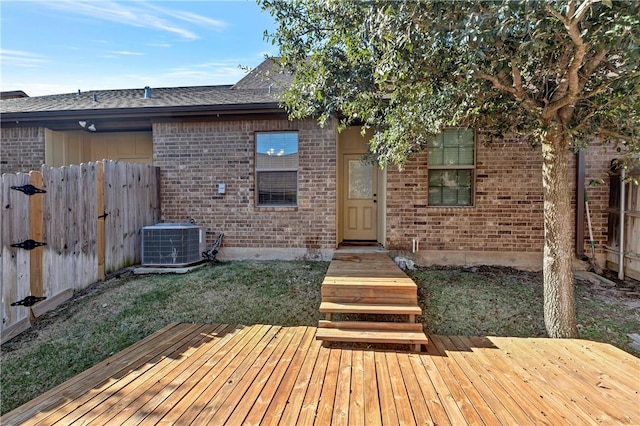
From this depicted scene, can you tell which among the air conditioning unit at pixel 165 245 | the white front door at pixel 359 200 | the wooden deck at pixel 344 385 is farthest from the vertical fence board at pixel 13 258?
the white front door at pixel 359 200

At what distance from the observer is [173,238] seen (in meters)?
5.74

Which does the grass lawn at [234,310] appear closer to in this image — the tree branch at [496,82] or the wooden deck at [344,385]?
the wooden deck at [344,385]

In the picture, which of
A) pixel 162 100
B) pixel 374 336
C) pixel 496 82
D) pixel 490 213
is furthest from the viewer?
pixel 162 100

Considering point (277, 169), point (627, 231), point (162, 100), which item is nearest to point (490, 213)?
point (627, 231)

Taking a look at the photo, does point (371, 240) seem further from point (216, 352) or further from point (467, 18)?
point (467, 18)

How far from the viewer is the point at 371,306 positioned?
11.6 feet

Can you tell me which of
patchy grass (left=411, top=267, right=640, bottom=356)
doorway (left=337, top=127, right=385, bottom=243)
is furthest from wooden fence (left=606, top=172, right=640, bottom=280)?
doorway (left=337, top=127, right=385, bottom=243)

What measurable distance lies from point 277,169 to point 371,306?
3.75 meters

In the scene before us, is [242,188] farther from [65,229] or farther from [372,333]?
[372,333]

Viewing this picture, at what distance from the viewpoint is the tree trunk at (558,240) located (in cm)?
337

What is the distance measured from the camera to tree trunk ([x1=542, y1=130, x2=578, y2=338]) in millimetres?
3365

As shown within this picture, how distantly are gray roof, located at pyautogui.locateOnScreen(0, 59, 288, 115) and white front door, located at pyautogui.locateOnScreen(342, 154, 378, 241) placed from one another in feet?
7.80

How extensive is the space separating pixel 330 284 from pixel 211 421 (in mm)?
1930

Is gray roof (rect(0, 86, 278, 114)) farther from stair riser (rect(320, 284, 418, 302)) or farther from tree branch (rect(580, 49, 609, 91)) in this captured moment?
tree branch (rect(580, 49, 609, 91))
